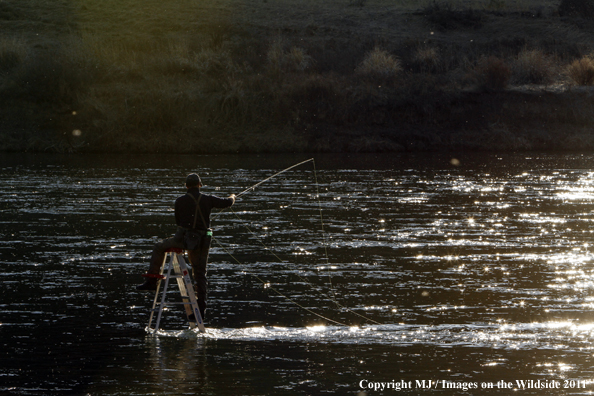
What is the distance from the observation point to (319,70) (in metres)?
56.9

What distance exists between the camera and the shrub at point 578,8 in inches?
2977

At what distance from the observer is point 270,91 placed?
52.2 metres

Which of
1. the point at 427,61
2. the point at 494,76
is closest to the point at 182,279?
the point at 494,76

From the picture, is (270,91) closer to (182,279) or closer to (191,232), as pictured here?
(182,279)

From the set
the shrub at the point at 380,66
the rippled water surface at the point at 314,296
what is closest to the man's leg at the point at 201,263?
the rippled water surface at the point at 314,296

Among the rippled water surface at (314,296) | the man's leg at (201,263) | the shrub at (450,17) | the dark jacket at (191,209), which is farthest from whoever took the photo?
the shrub at (450,17)

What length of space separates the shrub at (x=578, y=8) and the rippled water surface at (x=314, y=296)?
51.9 metres

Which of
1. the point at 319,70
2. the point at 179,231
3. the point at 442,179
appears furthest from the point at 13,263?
the point at 319,70

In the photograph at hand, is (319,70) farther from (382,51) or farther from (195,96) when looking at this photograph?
(195,96)

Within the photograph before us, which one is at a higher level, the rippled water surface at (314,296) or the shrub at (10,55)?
the shrub at (10,55)

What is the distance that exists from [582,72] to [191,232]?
5111 cm

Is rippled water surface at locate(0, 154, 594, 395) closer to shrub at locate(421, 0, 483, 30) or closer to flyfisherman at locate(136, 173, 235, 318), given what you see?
flyfisherman at locate(136, 173, 235, 318)

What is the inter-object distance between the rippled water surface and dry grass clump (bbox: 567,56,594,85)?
100 ft

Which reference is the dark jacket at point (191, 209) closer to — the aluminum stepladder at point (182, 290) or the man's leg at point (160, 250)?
the man's leg at point (160, 250)
